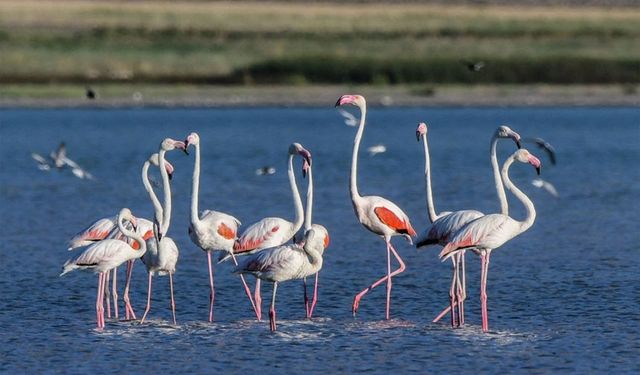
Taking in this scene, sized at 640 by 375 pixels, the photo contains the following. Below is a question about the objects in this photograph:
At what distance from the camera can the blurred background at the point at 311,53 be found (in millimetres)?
44000

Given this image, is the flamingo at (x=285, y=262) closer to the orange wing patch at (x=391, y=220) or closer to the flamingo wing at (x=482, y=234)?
the orange wing patch at (x=391, y=220)

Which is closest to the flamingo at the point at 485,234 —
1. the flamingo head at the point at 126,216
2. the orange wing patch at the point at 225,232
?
the orange wing patch at the point at 225,232

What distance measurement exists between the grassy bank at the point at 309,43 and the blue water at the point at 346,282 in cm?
1452

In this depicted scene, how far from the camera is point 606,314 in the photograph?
12641 mm

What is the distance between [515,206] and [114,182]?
7.42m

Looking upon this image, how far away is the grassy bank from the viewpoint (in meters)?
45.6

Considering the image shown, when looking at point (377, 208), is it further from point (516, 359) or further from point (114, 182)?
point (114, 182)

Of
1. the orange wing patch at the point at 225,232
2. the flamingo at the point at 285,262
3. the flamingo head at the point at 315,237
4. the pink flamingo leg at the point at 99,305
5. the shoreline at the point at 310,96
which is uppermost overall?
the shoreline at the point at 310,96

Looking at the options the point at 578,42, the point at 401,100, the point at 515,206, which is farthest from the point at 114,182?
the point at 578,42

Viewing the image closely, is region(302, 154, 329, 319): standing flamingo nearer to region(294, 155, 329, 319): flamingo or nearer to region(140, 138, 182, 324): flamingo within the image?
region(294, 155, 329, 319): flamingo

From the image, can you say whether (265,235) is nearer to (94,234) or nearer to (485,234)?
(94,234)

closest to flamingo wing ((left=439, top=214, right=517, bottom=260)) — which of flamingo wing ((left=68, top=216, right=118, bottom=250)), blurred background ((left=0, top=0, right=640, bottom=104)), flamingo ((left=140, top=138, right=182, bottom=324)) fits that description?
flamingo ((left=140, top=138, right=182, bottom=324))

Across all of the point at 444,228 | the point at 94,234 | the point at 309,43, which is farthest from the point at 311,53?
the point at 444,228

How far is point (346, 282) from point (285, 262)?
269 centimetres
